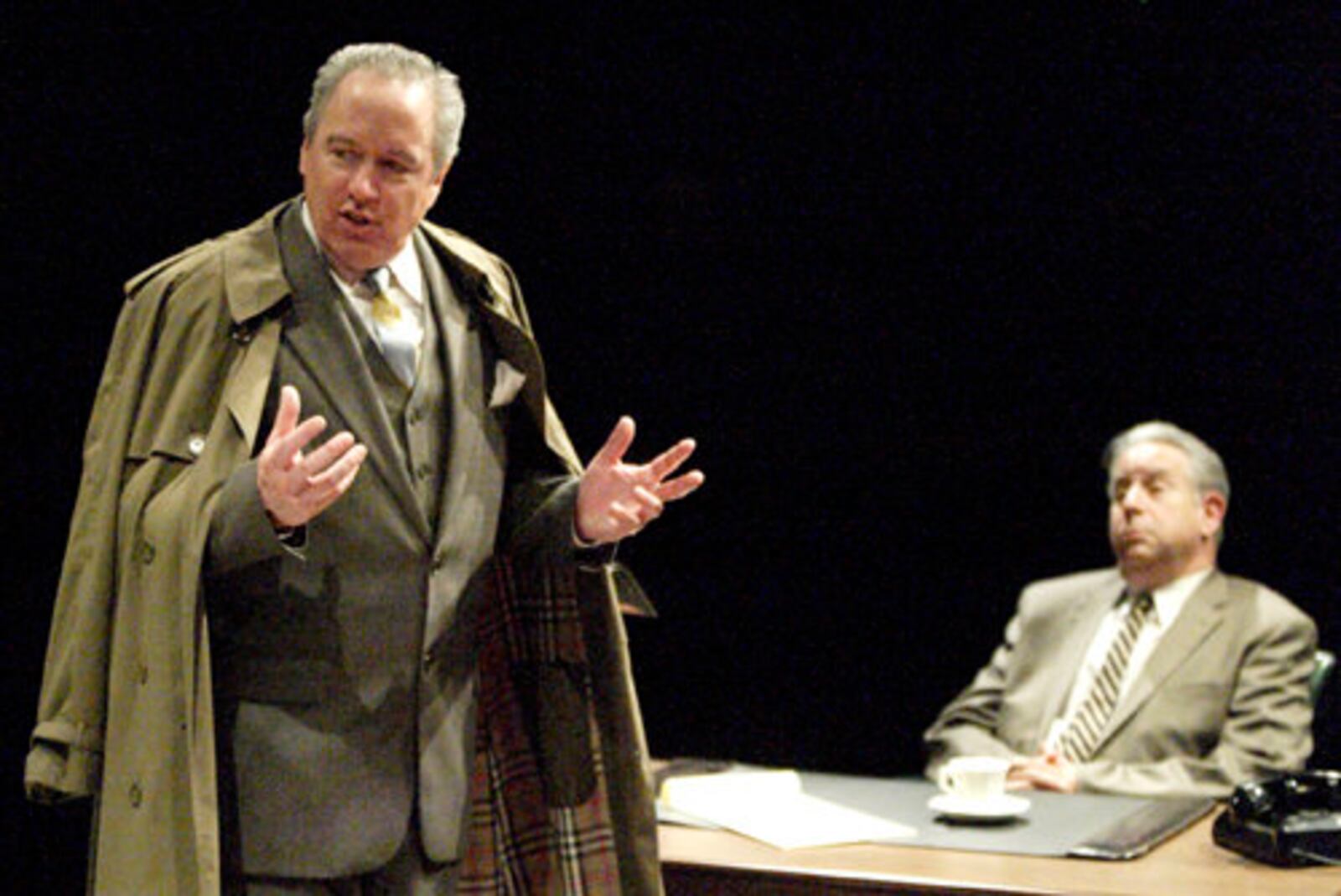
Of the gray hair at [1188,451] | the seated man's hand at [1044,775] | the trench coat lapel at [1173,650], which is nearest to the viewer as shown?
the seated man's hand at [1044,775]

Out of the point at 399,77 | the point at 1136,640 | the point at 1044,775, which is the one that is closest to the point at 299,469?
the point at 399,77

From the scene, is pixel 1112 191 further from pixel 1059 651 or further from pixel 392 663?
pixel 392 663

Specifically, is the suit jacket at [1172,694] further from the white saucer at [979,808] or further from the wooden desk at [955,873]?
the wooden desk at [955,873]

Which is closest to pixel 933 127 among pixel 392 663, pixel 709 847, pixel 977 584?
pixel 977 584

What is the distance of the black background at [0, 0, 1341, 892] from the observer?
14.7 feet

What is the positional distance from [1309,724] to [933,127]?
69.7 inches

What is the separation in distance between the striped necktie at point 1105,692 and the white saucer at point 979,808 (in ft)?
3.94

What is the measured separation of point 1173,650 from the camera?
4.09 meters

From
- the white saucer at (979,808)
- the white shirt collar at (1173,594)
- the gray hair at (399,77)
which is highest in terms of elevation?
the gray hair at (399,77)

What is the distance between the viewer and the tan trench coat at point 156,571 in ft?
6.64

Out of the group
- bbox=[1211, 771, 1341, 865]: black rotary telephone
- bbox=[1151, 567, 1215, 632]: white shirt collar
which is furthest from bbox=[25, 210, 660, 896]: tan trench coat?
bbox=[1151, 567, 1215, 632]: white shirt collar

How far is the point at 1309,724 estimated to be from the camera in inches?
159

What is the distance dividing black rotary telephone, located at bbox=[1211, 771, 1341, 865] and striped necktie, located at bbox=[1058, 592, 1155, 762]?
51.8 inches

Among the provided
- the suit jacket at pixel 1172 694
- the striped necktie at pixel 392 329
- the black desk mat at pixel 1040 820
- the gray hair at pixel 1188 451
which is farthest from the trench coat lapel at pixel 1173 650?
the striped necktie at pixel 392 329
